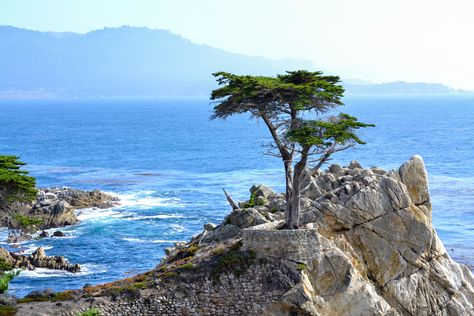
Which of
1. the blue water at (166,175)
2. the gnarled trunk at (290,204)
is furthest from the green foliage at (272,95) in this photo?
the blue water at (166,175)

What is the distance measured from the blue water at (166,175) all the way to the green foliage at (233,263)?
9869 mm

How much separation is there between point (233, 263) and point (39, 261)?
26.5 metres

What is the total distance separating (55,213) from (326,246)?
142 ft

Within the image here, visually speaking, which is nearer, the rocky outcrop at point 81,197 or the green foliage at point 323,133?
the green foliage at point 323,133

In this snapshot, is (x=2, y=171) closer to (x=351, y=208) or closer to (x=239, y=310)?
(x=239, y=310)

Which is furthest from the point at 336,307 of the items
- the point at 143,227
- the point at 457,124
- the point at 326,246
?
the point at 457,124

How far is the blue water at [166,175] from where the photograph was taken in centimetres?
6481

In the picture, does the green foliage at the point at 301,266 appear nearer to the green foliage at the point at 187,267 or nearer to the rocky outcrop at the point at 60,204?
the green foliage at the point at 187,267

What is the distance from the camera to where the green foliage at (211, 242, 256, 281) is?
36844 millimetres

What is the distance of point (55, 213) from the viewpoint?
7550cm

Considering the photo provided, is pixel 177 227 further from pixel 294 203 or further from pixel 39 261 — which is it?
pixel 294 203

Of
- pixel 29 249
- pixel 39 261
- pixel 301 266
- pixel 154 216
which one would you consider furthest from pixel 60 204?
pixel 301 266

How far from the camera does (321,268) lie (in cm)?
3697

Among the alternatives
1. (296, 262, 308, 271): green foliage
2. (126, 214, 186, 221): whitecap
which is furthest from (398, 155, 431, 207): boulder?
(126, 214, 186, 221): whitecap
